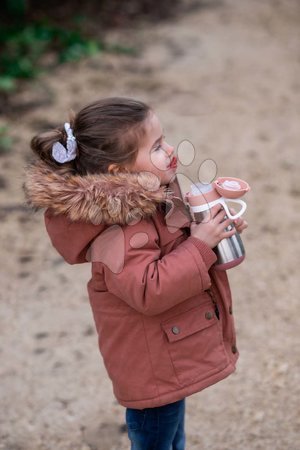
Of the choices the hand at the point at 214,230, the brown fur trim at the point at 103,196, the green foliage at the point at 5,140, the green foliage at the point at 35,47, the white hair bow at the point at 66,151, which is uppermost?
the white hair bow at the point at 66,151

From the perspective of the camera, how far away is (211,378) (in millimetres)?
2006

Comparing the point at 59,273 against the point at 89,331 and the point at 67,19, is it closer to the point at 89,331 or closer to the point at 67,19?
the point at 89,331

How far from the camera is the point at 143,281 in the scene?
181 cm

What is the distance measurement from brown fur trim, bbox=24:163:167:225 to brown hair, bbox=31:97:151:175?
0.16 ft

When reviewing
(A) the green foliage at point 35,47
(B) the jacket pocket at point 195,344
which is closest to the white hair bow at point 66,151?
(B) the jacket pocket at point 195,344

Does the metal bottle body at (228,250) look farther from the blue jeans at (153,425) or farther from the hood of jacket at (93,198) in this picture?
the blue jeans at (153,425)

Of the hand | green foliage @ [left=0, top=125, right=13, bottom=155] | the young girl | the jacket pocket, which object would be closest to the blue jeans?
the young girl

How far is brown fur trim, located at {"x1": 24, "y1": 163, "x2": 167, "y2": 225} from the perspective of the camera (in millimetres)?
1820

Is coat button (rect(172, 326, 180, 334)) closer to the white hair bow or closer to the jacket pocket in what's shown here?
the jacket pocket

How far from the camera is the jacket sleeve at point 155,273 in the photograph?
5.94 feet

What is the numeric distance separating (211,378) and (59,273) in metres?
A: 2.17

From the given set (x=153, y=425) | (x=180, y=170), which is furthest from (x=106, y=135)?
(x=153, y=425)

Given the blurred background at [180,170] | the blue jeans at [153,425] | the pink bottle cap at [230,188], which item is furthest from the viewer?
the blurred background at [180,170]

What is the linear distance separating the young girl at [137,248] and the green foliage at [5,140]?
356cm
